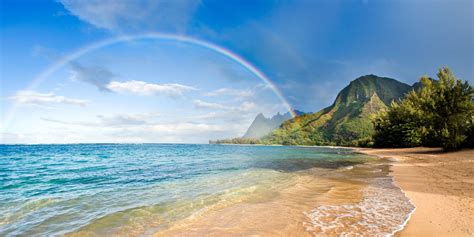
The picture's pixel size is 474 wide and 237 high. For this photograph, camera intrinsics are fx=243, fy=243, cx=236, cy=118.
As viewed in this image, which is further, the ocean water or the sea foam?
the ocean water

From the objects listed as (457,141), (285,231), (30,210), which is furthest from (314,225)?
(457,141)

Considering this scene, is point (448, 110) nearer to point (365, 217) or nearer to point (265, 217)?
point (365, 217)

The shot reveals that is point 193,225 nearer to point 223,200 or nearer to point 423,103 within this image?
point 223,200

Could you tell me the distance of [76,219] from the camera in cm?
777

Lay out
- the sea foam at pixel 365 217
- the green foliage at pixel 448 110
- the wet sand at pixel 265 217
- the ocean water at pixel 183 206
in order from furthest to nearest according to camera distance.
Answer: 1. the green foliage at pixel 448 110
2. the ocean water at pixel 183 206
3. the wet sand at pixel 265 217
4. the sea foam at pixel 365 217

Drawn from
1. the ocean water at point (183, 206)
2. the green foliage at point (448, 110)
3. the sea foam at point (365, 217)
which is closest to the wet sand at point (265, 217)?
the ocean water at point (183, 206)

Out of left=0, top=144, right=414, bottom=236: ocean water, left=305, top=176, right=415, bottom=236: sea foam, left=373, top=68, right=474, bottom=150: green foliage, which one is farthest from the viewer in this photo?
left=373, top=68, right=474, bottom=150: green foliage

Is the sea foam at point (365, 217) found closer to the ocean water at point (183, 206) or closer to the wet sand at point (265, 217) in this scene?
the ocean water at point (183, 206)

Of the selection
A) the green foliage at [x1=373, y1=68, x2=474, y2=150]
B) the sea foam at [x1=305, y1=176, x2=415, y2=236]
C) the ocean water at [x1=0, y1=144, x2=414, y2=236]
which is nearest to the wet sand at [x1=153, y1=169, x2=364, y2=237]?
the ocean water at [x1=0, y1=144, x2=414, y2=236]

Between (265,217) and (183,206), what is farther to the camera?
(183,206)

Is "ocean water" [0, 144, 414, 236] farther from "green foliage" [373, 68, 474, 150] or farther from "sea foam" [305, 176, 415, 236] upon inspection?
"green foliage" [373, 68, 474, 150]

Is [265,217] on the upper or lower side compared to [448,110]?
lower

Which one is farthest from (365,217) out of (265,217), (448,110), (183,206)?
(448,110)

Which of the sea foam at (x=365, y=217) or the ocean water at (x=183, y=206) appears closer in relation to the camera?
the sea foam at (x=365, y=217)
